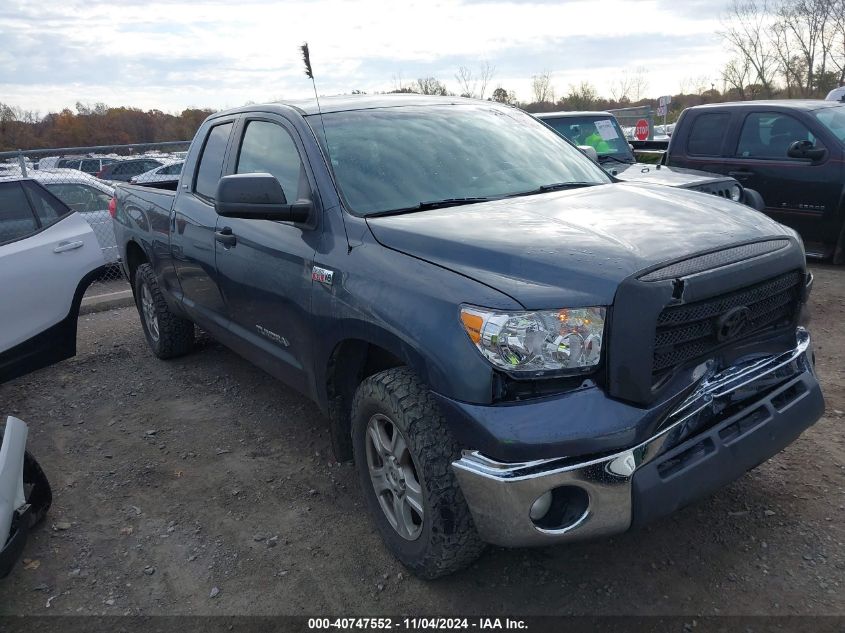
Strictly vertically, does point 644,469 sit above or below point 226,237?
below

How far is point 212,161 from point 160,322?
166cm

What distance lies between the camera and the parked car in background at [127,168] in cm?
1559

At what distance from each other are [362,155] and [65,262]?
248cm

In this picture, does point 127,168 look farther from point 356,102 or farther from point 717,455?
point 717,455

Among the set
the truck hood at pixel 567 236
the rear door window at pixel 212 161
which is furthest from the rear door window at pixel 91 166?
the truck hood at pixel 567 236

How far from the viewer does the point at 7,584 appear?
9.91 feet

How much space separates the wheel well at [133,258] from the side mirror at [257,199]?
2.88 m

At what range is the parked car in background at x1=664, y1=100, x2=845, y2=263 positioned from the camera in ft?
23.1

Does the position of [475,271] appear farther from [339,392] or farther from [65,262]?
[65,262]

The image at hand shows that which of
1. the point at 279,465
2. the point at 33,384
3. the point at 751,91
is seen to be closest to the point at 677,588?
the point at 279,465

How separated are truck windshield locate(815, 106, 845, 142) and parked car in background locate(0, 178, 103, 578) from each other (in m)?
7.10

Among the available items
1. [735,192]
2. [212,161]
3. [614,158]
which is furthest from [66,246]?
[614,158]

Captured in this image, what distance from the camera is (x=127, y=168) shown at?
1587cm

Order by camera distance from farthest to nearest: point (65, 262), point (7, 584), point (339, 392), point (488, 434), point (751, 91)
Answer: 1. point (751, 91)
2. point (65, 262)
3. point (339, 392)
4. point (7, 584)
5. point (488, 434)
